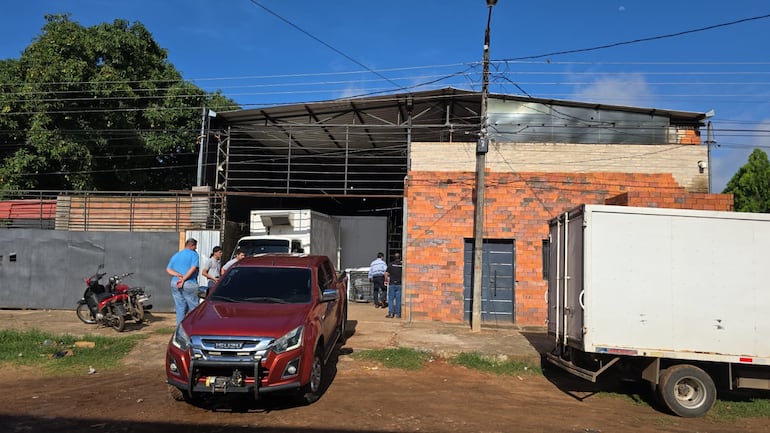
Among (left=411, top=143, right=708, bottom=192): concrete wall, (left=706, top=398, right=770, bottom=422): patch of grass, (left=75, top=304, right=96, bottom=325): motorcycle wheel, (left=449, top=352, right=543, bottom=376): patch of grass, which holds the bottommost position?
(left=706, top=398, right=770, bottom=422): patch of grass

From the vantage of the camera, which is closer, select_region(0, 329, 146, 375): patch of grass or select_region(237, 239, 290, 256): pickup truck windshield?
select_region(0, 329, 146, 375): patch of grass

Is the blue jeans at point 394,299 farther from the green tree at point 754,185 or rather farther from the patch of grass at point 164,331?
the green tree at point 754,185

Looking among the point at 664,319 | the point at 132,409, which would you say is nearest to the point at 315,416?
the point at 132,409

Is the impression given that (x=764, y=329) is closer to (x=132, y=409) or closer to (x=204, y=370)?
(x=204, y=370)

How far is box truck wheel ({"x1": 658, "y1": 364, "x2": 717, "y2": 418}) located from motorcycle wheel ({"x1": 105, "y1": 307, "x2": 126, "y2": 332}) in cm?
1012

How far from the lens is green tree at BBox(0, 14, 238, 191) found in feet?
58.7

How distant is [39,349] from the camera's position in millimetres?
9336

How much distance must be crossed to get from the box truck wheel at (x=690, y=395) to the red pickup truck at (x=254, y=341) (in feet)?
15.1

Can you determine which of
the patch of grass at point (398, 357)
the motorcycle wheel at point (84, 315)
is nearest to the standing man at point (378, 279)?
the patch of grass at point (398, 357)

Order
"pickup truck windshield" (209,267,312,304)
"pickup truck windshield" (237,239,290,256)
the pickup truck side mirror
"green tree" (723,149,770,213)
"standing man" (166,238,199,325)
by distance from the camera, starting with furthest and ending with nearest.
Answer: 1. "green tree" (723,149,770,213)
2. "pickup truck windshield" (237,239,290,256)
3. "standing man" (166,238,199,325)
4. the pickup truck side mirror
5. "pickup truck windshield" (209,267,312,304)

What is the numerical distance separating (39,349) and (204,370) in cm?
548


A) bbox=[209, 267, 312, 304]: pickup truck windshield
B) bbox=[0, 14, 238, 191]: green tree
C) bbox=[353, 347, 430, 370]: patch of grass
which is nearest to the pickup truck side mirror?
bbox=[209, 267, 312, 304]: pickup truck windshield

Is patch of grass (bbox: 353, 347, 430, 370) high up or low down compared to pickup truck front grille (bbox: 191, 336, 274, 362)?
down

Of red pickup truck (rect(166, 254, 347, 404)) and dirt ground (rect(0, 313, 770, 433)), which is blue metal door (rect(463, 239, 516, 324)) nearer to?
dirt ground (rect(0, 313, 770, 433))
